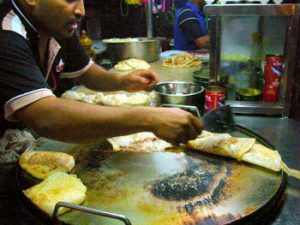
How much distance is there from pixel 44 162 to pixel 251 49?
6.22 feet

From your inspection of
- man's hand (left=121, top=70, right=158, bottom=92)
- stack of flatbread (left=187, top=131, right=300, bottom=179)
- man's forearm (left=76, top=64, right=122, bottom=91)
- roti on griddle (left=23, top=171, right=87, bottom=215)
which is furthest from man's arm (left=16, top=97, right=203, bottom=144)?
man's forearm (left=76, top=64, right=122, bottom=91)

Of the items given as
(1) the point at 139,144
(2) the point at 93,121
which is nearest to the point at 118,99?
(1) the point at 139,144

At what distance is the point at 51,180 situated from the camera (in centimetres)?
140

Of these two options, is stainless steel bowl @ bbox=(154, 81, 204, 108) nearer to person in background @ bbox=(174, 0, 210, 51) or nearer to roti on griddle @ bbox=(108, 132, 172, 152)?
roti on griddle @ bbox=(108, 132, 172, 152)

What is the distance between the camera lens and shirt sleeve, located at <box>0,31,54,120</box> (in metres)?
1.31

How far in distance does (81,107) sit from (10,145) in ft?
2.10

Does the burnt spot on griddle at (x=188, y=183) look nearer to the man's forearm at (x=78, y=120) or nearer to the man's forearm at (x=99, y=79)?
the man's forearm at (x=78, y=120)

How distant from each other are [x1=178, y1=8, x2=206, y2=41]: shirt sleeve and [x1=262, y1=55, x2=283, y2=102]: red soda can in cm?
286

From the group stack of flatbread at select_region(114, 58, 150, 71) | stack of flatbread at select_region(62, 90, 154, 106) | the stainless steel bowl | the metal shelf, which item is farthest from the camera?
stack of flatbread at select_region(114, 58, 150, 71)

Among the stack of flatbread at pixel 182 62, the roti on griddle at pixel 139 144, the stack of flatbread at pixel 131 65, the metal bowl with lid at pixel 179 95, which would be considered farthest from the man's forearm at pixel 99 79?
the stack of flatbread at pixel 182 62

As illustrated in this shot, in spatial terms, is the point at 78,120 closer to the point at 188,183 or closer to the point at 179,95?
the point at 188,183

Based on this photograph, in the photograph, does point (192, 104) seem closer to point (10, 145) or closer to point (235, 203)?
point (235, 203)

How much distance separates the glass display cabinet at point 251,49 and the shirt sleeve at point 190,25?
2517 millimetres

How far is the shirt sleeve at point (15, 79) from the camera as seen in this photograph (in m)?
1.31
